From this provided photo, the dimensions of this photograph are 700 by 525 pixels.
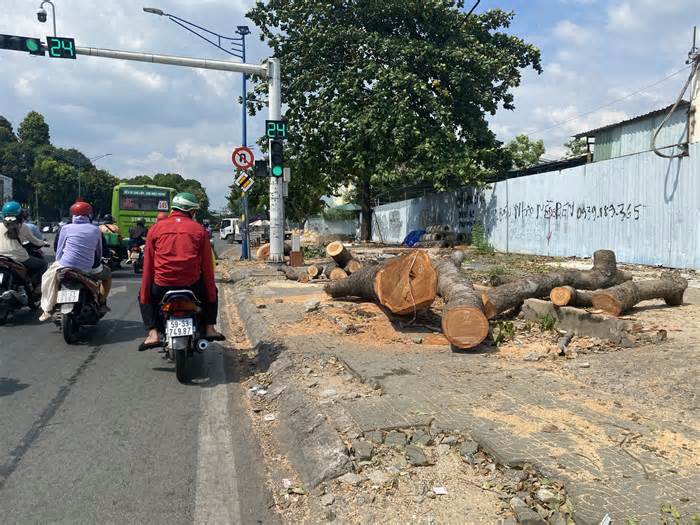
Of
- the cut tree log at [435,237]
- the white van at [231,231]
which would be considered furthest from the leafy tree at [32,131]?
the cut tree log at [435,237]

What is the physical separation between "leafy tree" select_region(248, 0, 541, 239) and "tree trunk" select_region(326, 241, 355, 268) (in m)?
9.60

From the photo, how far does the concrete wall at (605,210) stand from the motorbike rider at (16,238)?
1286 centimetres

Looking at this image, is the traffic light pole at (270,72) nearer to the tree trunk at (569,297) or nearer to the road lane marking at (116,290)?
the road lane marking at (116,290)

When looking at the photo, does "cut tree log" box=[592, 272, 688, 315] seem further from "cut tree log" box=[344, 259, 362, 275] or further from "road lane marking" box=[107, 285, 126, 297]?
"road lane marking" box=[107, 285, 126, 297]

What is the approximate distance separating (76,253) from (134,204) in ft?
43.3

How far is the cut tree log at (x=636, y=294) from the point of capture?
7.11 metres

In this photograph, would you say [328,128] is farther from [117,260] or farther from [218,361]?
[218,361]

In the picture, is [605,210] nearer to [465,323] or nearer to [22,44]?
[465,323]

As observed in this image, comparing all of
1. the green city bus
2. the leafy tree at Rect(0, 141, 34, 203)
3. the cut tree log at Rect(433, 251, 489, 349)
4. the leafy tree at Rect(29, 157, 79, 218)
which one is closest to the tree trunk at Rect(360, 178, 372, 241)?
the green city bus

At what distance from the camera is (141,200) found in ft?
64.2

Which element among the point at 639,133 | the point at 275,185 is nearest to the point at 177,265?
the point at 275,185

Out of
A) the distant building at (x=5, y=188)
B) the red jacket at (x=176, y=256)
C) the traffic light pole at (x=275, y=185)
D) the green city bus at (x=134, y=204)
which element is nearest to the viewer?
the red jacket at (x=176, y=256)

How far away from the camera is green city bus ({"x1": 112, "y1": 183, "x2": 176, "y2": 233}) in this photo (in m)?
19.2

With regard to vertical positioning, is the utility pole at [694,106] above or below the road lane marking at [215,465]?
above
